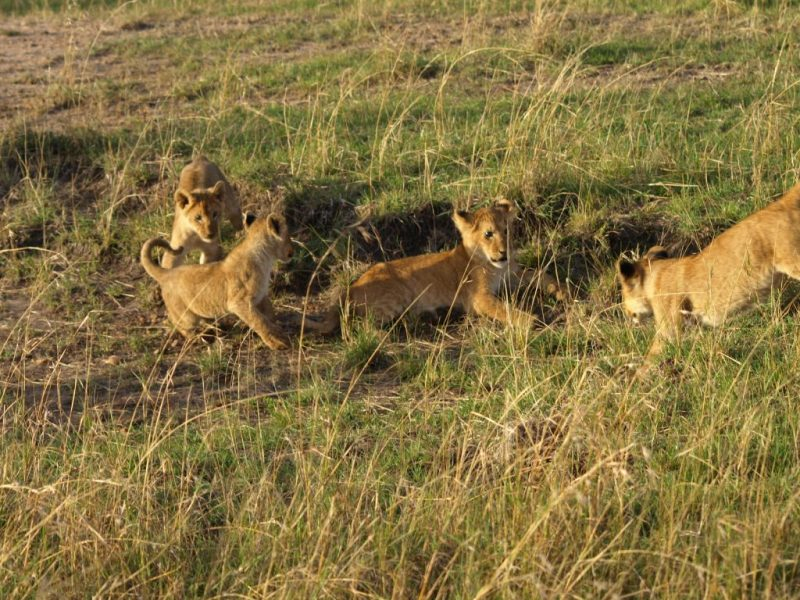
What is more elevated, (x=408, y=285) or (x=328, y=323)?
(x=408, y=285)

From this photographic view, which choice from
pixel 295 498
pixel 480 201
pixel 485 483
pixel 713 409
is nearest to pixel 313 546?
pixel 295 498

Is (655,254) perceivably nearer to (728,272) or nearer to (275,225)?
(728,272)

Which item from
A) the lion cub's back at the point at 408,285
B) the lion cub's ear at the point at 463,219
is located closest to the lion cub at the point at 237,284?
the lion cub's back at the point at 408,285

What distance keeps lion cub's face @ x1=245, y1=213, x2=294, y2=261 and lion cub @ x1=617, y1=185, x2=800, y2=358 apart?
208cm

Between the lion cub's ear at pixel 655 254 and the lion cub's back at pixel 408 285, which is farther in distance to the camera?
the lion cub's back at pixel 408 285

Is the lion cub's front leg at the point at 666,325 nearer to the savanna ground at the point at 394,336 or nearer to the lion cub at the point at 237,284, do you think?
the savanna ground at the point at 394,336

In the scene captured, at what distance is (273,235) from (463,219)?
1145 millimetres

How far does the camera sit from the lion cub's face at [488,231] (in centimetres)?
786

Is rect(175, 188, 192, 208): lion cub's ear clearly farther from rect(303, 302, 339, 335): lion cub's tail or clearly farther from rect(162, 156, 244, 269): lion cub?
rect(303, 302, 339, 335): lion cub's tail

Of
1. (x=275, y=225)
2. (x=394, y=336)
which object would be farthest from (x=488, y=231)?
(x=275, y=225)

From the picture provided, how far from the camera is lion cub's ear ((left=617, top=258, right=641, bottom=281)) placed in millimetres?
6977

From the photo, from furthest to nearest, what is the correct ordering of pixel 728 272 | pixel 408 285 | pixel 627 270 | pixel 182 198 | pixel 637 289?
pixel 182 198 < pixel 408 285 < pixel 637 289 < pixel 627 270 < pixel 728 272

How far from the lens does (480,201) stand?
8.73m

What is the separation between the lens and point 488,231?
7.89 meters
